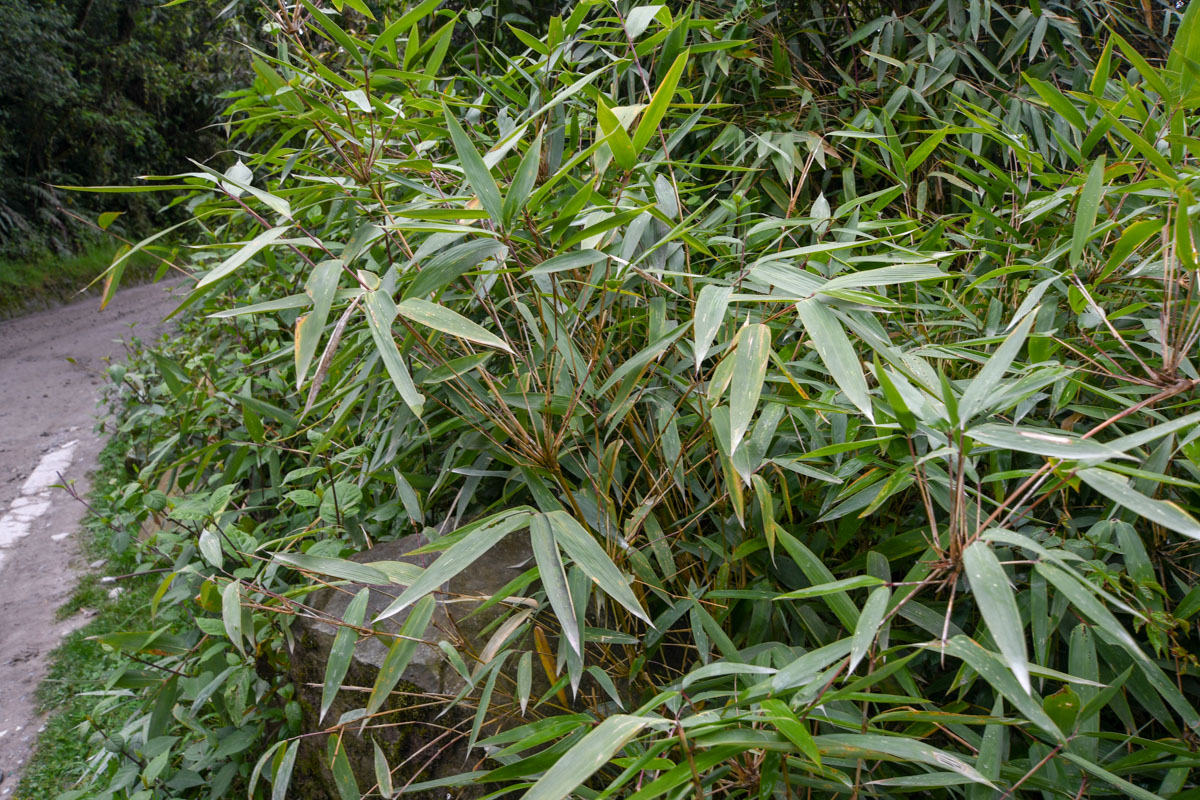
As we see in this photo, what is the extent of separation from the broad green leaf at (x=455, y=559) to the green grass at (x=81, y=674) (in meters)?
1.17

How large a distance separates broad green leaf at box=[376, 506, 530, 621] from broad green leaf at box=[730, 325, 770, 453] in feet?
0.89

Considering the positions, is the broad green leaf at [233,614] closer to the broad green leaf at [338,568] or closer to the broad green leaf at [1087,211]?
the broad green leaf at [338,568]

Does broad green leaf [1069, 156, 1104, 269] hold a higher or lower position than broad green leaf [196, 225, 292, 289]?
lower

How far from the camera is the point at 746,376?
75 cm

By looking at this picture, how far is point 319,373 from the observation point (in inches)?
30.3

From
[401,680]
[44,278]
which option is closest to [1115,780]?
[401,680]

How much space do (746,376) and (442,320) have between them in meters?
0.34

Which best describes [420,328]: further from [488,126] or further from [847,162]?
[847,162]

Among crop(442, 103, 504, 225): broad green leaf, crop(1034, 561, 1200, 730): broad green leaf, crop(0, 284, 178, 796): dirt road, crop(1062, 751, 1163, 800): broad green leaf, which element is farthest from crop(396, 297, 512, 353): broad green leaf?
crop(0, 284, 178, 796): dirt road

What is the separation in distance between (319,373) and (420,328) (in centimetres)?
36

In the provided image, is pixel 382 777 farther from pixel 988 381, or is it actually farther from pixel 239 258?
pixel 988 381

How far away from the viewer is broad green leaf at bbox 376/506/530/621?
2.48 ft

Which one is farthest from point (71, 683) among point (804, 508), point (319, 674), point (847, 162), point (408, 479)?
point (847, 162)

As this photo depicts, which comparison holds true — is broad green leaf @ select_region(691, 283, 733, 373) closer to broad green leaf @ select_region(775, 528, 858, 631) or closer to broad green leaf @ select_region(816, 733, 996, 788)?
broad green leaf @ select_region(775, 528, 858, 631)
